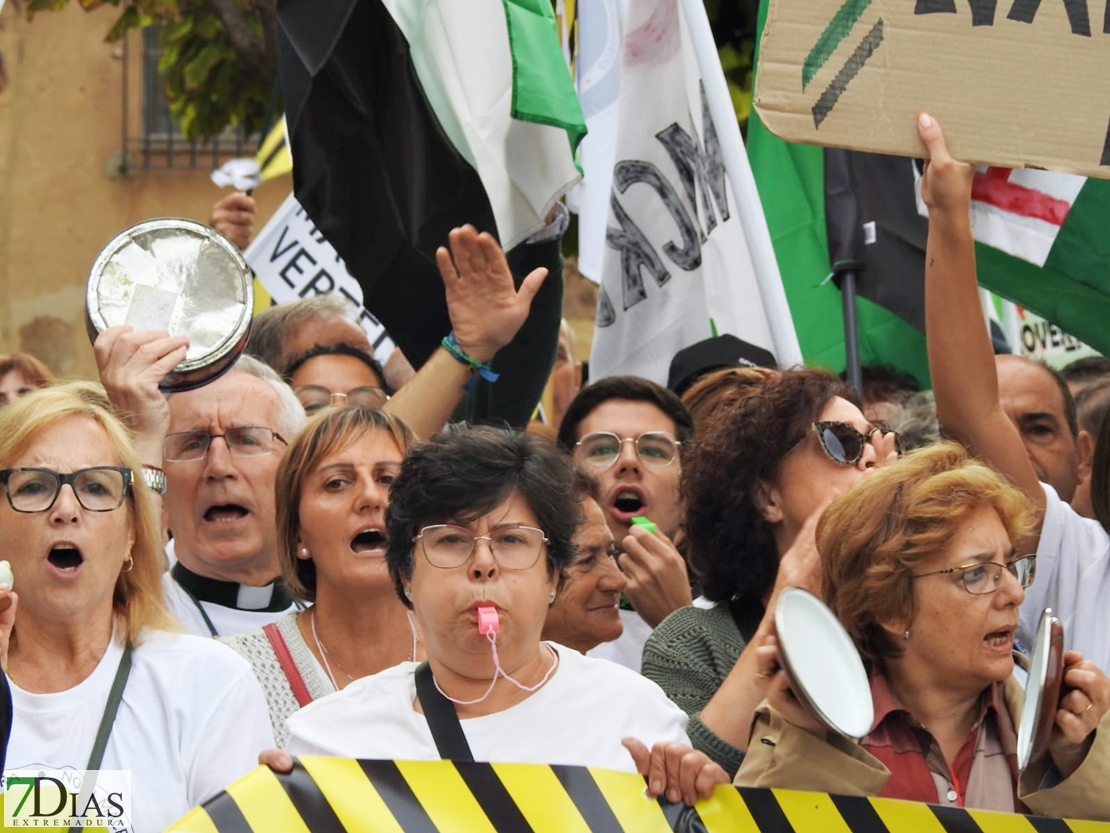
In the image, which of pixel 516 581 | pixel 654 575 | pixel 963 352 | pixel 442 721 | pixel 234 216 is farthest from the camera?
pixel 234 216

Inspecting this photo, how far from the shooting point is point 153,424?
4730mm

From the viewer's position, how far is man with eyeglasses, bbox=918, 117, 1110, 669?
4.29 m

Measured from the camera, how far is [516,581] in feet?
12.9

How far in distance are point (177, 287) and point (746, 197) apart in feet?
5.47

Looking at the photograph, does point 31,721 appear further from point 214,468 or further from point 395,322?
point 395,322

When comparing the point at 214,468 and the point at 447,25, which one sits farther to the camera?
the point at 447,25

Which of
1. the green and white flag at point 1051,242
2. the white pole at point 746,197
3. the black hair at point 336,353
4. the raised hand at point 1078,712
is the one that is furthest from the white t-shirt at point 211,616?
the green and white flag at point 1051,242

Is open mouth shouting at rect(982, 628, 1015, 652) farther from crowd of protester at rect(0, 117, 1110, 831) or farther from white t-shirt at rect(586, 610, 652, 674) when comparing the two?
white t-shirt at rect(586, 610, 652, 674)

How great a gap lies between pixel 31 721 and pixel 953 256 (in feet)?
7.15

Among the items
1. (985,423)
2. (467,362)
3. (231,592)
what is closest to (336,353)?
(467,362)

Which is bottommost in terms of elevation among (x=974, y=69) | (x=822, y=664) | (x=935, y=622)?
(x=935, y=622)

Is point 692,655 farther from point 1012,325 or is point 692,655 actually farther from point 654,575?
point 1012,325

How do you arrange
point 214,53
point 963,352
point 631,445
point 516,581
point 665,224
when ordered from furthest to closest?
point 214,53 → point 665,224 → point 631,445 → point 963,352 → point 516,581

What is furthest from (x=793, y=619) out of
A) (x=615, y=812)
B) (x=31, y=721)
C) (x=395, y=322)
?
(x=395, y=322)
